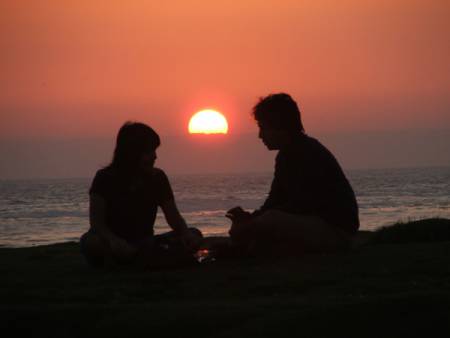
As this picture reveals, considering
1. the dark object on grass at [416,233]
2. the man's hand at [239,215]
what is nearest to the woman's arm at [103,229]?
the man's hand at [239,215]

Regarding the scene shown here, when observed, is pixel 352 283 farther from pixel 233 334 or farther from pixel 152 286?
pixel 233 334

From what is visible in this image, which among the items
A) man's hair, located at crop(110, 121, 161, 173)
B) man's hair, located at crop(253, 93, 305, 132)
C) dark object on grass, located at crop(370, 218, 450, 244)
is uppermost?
man's hair, located at crop(253, 93, 305, 132)

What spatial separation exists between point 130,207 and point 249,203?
115 ft

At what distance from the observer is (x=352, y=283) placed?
5.67 metres

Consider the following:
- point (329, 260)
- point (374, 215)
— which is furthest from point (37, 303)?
point (374, 215)

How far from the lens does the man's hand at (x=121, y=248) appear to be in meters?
7.06

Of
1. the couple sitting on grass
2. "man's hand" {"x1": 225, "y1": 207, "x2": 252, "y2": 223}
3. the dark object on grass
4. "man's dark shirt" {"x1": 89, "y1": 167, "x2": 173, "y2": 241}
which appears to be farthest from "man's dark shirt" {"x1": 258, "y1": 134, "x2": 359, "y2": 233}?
the dark object on grass

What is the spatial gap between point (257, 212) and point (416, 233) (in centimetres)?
332

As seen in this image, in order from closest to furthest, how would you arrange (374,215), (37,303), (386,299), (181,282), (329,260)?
(386,299) < (37,303) < (181,282) < (329,260) < (374,215)

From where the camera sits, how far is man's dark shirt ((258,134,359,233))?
23.7 feet

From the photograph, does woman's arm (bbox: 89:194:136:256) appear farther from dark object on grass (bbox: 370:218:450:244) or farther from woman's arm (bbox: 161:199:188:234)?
dark object on grass (bbox: 370:218:450:244)

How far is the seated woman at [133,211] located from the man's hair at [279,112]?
1.05m

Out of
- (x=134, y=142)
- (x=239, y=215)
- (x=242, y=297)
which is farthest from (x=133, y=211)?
(x=242, y=297)

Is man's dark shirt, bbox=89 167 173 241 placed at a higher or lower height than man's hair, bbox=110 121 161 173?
lower
